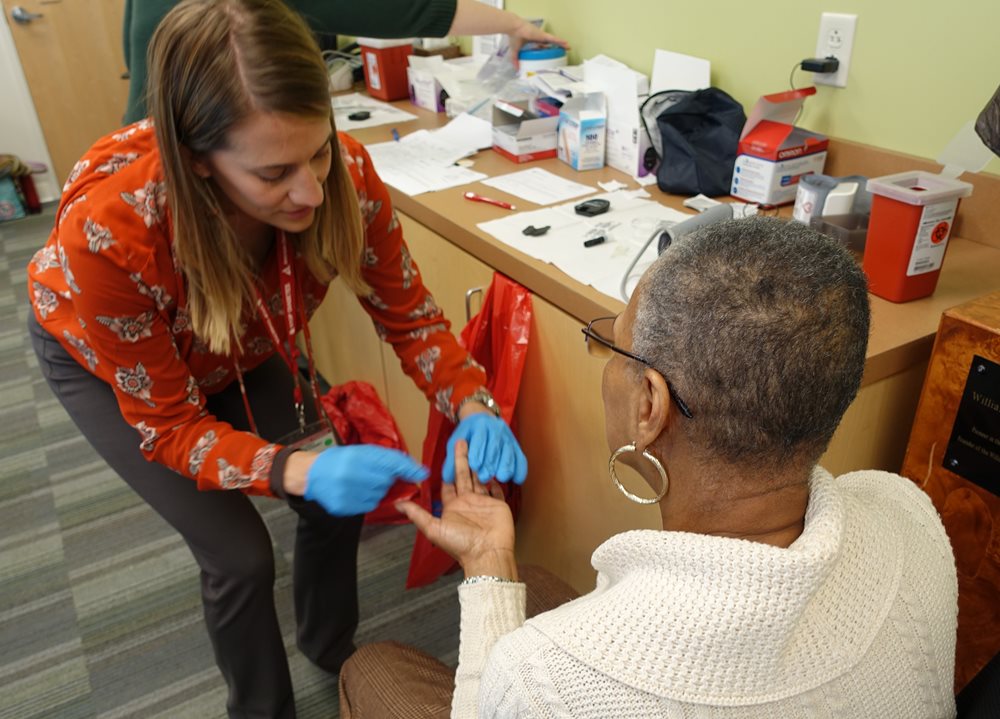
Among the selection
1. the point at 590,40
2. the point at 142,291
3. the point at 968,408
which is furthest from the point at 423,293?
the point at 590,40

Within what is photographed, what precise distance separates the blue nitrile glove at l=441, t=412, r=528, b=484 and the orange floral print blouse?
11 centimetres

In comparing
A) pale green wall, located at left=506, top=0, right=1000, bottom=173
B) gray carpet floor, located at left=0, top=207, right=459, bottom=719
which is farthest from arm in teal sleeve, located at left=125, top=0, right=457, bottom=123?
gray carpet floor, located at left=0, top=207, right=459, bottom=719

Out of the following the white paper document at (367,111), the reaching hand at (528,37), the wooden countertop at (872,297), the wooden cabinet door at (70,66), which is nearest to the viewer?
the wooden countertop at (872,297)

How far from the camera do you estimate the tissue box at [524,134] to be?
1.89 m

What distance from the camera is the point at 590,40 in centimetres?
207

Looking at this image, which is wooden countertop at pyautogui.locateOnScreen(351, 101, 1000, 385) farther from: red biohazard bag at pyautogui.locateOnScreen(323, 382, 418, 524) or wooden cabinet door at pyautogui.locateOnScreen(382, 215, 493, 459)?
red biohazard bag at pyautogui.locateOnScreen(323, 382, 418, 524)

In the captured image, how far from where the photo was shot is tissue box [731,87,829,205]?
4.91ft

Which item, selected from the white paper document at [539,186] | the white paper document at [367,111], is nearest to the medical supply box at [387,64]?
the white paper document at [367,111]

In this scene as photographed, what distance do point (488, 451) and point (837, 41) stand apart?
1.04 m

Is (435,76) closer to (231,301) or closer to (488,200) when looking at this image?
(488,200)

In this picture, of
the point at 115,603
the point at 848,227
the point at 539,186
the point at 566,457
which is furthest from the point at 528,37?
the point at 115,603

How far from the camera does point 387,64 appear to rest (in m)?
2.49

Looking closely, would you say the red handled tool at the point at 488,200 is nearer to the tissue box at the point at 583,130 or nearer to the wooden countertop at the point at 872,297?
the wooden countertop at the point at 872,297

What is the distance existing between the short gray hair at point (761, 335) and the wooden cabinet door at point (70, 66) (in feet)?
15.5
